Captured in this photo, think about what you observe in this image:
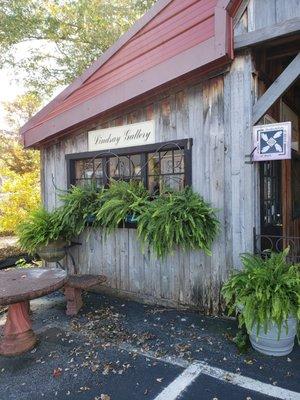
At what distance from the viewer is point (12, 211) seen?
326 inches

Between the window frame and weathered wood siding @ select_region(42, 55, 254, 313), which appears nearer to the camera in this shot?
weathered wood siding @ select_region(42, 55, 254, 313)

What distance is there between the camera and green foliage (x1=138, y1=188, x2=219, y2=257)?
11.9 ft

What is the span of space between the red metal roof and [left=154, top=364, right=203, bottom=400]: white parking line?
3061 millimetres

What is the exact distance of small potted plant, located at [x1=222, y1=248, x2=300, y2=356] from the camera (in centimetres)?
280

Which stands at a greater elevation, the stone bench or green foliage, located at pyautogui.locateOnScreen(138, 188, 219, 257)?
green foliage, located at pyautogui.locateOnScreen(138, 188, 219, 257)

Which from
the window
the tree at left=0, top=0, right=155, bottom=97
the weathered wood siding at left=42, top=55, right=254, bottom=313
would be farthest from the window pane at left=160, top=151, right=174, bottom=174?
the tree at left=0, top=0, right=155, bottom=97

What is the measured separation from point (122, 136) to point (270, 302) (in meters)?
3.02

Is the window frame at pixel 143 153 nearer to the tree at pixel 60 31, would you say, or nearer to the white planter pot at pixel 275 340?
the white planter pot at pixel 275 340

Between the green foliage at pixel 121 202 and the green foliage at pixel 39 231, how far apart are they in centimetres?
85

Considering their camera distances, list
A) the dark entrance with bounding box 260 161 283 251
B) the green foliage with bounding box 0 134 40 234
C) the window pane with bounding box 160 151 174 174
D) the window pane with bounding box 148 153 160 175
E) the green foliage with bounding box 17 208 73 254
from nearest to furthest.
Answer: the dark entrance with bounding box 260 161 283 251, the window pane with bounding box 160 151 174 174, the window pane with bounding box 148 153 160 175, the green foliage with bounding box 17 208 73 254, the green foliage with bounding box 0 134 40 234

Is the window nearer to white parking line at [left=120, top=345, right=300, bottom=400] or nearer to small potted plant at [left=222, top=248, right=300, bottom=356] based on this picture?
small potted plant at [left=222, top=248, right=300, bottom=356]

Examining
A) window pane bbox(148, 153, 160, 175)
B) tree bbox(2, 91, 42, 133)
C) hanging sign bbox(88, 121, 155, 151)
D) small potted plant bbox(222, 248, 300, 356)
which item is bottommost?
small potted plant bbox(222, 248, 300, 356)

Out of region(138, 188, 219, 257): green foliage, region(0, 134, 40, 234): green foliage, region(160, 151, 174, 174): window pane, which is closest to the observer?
region(138, 188, 219, 257): green foliage

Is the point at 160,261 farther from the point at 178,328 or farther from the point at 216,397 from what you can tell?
the point at 216,397
